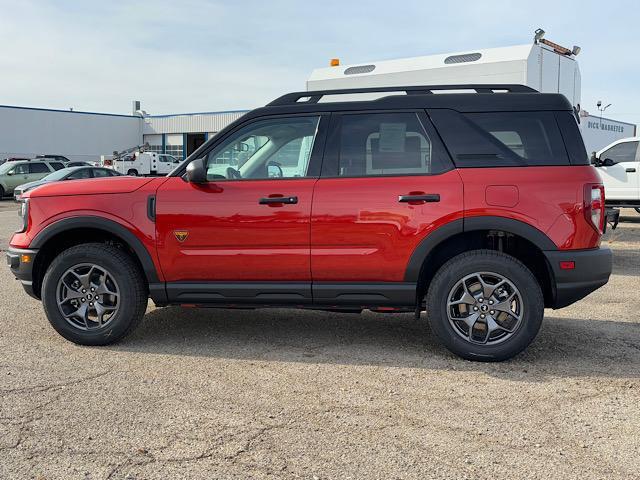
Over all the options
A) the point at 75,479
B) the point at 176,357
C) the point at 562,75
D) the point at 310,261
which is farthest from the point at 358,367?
the point at 562,75

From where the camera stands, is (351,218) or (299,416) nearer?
(299,416)

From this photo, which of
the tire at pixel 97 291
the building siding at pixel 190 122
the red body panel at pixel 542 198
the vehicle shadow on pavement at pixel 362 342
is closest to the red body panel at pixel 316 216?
the red body panel at pixel 542 198

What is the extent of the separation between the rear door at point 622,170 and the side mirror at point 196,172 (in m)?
11.4

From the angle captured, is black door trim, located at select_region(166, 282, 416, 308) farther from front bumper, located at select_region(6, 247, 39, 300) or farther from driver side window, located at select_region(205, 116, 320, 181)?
front bumper, located at select_region(6, 247, 39, 300)

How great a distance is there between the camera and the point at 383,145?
4500 mm

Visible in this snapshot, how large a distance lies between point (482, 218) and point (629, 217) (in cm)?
1393

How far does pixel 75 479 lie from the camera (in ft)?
8.75

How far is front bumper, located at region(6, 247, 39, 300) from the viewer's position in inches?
186

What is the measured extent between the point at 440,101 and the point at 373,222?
107cm

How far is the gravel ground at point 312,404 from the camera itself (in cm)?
283

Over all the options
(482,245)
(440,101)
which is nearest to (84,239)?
(440,101)

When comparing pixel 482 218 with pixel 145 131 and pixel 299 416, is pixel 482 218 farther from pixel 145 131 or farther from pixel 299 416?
pixel 145 131

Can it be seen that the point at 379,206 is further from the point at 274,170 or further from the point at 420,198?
the point at 274,170

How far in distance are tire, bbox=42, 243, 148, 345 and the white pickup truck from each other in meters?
11.4
